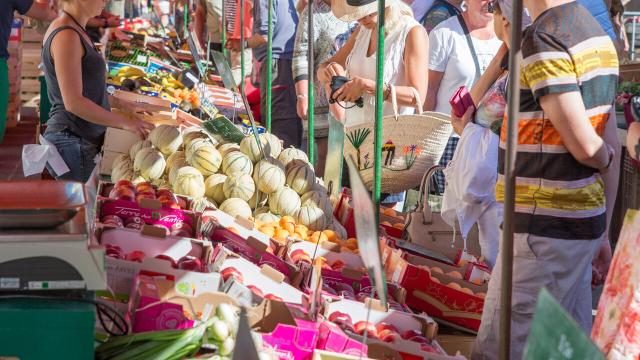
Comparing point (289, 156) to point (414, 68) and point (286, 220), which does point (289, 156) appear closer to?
point (286, 220)

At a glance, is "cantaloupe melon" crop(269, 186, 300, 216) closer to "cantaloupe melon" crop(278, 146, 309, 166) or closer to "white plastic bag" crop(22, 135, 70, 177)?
"cantaloupe melon" crop(278, 146, 309, 166)

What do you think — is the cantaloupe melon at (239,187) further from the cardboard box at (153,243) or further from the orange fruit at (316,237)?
the cardboard box at (153,243)

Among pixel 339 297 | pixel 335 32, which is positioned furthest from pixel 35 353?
pixel 335 32

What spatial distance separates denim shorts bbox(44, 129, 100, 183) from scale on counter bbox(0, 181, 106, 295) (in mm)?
2348

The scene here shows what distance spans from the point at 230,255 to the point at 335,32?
3.29m

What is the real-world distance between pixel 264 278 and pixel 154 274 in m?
0.43

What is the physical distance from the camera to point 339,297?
2.80 meters

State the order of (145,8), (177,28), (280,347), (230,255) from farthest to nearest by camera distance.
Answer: (145,8) → (177,28) → (230,255) → (280,347)

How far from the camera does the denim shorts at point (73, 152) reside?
4281 mm

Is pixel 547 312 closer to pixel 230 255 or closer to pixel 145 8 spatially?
pixel 230 255

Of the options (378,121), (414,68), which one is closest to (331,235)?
(378,121)

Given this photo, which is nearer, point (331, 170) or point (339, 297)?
point (339, 297)

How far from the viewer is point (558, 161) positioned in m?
2.42

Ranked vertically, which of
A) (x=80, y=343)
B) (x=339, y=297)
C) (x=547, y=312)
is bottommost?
(x=339, y=297)
